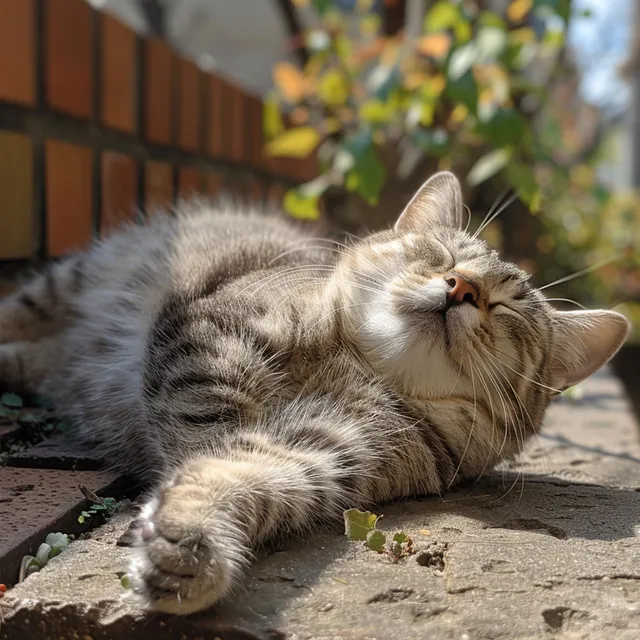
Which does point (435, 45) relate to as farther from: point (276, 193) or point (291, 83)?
point (276, 193)

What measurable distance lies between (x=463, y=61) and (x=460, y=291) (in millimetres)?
1140

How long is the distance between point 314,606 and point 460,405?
2.44 ft

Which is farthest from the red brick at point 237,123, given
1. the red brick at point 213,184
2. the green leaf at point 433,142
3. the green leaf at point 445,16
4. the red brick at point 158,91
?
the green leaf at point 445,16

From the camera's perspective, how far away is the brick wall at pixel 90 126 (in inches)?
86.8

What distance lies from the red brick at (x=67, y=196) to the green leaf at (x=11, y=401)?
0.55 meters

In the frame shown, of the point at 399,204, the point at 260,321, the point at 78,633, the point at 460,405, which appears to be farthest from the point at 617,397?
the point at 78,633

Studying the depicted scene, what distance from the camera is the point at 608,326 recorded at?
1.82m

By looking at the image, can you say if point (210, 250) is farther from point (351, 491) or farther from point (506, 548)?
point (506, 548)

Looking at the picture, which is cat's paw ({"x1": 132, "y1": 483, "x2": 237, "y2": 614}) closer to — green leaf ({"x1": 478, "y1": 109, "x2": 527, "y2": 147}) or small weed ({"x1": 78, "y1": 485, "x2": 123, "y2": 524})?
small weed ({"x1": 78, "y1": 485, "x2": 123, "y2": 524})

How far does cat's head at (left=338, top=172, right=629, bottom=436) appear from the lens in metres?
1.65

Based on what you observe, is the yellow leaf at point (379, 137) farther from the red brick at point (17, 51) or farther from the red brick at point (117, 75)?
the red brick at point (17, 51)

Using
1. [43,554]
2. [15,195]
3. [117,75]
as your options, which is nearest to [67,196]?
[15,195]

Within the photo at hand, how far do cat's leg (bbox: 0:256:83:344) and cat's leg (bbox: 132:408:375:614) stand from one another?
116cm

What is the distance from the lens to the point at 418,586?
1146 millimetres
